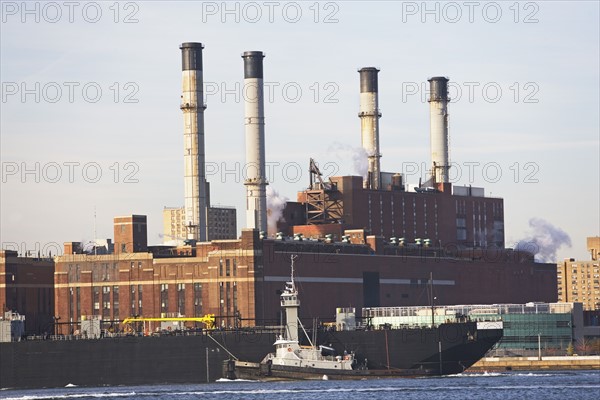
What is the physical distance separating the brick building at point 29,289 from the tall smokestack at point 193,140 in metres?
18.9

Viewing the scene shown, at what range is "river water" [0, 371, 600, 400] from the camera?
119 meters

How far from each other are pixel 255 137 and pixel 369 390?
74.9 meters

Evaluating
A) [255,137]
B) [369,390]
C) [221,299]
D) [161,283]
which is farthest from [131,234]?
[369,390]

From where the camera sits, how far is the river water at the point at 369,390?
11912 centimetres

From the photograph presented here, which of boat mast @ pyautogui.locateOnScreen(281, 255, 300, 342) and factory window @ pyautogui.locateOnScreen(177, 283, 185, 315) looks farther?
factory window @ pyautogui.locateOnScreen(177, 283, 185, 315)

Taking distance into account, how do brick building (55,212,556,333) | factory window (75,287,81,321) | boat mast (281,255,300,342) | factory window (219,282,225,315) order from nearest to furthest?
1. boat mast (281,255,300,342)
2. brick building (55,212,556,333)
3. factory window (219,282,225,315)
4. factory window (75,287,81,321)

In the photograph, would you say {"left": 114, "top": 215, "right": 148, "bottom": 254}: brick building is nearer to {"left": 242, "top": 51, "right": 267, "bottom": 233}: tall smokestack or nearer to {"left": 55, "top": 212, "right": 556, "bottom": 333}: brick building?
{"left": 55, "top": 212, "right": 556, "bottom": 333}: brick building

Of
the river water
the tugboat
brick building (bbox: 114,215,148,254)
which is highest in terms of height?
brick building (bbox: 114,215,148,254)

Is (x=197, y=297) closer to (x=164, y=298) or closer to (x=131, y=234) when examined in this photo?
(x=164, y=298)

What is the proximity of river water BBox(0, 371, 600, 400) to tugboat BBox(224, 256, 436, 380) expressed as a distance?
960 millimetres

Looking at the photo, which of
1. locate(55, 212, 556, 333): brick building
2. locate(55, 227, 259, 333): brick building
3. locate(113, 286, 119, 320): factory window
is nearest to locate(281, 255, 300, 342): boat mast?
locate(55, 212, 556, 333): brick building

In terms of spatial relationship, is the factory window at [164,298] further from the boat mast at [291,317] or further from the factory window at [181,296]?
the boat mast at [291,317]

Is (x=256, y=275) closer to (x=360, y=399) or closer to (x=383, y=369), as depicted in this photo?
(x=383, y=369)

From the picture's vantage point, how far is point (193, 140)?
197250mm
